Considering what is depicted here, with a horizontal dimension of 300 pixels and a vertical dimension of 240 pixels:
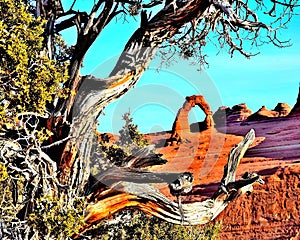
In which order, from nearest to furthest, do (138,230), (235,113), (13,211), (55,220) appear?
1. (55,220)
2. (13,211)
3. (138,230)
4. (235,113)

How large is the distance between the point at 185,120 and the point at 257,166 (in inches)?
392

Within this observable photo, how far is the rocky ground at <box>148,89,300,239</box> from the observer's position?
61.8 feet

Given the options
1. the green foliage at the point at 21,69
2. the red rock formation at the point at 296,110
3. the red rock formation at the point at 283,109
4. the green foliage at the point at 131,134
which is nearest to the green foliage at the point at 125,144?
the green foliage at the point at 131,134

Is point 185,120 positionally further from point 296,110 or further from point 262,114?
point 262,114

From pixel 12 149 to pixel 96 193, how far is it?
3.78 ft

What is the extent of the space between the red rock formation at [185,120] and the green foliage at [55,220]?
26.1 m

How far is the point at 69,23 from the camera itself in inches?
267

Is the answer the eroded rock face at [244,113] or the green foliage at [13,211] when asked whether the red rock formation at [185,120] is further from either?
the green foliage at [13,211]

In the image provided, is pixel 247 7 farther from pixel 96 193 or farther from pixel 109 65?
pixel 96 193

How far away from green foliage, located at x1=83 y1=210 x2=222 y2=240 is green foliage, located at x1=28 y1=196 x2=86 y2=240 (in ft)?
9.13

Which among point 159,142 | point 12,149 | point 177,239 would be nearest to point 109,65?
point 12,149

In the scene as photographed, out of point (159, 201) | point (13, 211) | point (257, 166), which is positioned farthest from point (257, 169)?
point (13, 211)

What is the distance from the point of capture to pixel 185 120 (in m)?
34.9

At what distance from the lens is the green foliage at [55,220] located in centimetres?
441
